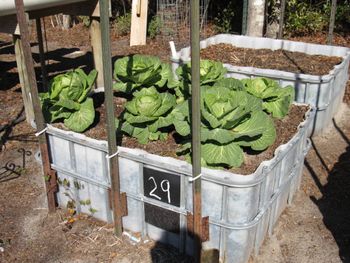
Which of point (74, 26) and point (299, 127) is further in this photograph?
point (74, 26)

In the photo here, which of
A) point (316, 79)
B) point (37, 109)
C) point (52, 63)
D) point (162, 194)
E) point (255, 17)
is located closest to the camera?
point (162, 194)

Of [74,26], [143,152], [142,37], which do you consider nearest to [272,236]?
[143,152]

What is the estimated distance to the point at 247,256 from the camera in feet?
10.4

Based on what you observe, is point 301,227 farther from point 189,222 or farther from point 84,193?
point 84,193

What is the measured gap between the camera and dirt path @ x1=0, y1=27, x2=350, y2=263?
3.30 metres

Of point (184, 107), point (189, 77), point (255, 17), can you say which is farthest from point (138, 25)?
point (184, 107)

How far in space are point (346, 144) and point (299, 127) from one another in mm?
1733

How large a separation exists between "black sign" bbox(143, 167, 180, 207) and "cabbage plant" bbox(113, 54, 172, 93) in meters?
0.91

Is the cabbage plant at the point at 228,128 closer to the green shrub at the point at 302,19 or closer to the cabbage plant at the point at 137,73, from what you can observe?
the cabbage plant at the point at 137,73

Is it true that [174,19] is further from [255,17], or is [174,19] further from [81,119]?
[81,119]

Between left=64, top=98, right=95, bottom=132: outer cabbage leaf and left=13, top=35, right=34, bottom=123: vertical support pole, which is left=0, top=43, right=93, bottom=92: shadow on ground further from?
left=64, top=98, right=95, bottom=132: outer cabbage leaf

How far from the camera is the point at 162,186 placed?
307 centimetres

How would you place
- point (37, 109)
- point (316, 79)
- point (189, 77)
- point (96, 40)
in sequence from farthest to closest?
point (96, 40) → point (316, 79) → point (189, 77) → point (37, 109)

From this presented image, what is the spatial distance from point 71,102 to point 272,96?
160 cm
